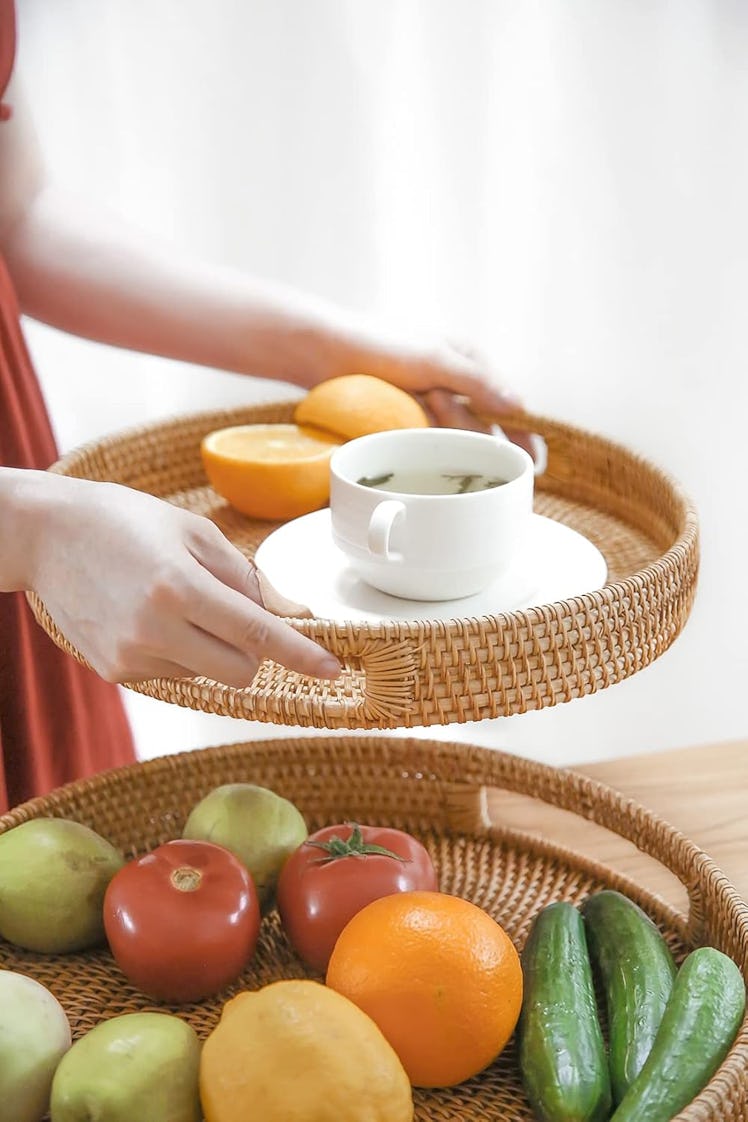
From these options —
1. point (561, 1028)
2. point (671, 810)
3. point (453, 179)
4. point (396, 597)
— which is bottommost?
point (671, 810)

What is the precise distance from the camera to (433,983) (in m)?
0.63

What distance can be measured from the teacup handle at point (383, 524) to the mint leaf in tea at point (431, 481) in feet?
0.34

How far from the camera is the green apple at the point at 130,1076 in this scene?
1.94 feet

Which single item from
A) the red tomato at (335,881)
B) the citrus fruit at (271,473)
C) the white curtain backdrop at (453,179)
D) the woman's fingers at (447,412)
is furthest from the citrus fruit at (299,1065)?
the white curtain backdrop at (453,179)

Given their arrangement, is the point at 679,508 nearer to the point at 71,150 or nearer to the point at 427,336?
the point at 427,336

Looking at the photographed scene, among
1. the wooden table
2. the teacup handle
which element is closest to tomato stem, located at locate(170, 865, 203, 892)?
the teacup handle

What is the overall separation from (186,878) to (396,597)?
208mm

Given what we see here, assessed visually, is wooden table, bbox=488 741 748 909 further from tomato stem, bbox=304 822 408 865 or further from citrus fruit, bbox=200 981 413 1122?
citrus fruit, bbox=200 981 413 1122

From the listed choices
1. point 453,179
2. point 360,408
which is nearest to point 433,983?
point 360,408

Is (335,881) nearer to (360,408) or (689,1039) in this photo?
(689,1039)

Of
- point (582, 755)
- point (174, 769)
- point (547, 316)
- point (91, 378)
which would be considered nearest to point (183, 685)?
point (174, 769)

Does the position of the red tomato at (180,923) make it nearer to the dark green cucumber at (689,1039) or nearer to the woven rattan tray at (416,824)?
the woven rattan tray at (416,824)

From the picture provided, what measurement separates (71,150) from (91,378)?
0.24 metres

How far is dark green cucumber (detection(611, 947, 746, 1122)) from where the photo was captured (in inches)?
23.5
